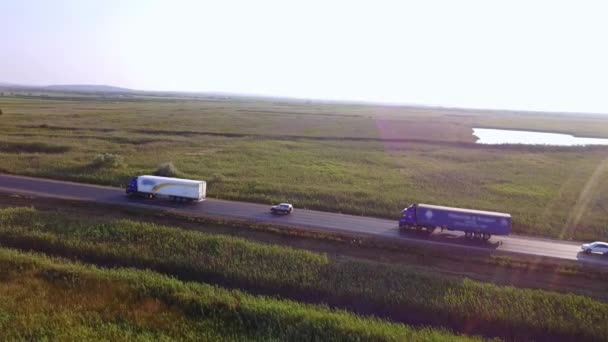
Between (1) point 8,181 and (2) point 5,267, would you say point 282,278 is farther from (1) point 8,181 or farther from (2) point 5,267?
(1) point 8,181

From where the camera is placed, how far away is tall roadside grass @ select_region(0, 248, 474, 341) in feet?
74.4

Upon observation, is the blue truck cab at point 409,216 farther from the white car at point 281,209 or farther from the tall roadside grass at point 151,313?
the tall roadside grass at point 151,313

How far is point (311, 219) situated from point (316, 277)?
10.8 meters

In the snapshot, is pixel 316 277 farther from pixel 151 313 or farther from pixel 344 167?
pixel 344 167

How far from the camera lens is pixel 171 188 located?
4256 cm

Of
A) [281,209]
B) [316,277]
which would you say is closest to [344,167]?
[281,209]

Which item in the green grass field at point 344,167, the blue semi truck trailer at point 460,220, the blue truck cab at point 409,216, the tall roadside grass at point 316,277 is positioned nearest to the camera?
the tall roadside grass at point 316,277

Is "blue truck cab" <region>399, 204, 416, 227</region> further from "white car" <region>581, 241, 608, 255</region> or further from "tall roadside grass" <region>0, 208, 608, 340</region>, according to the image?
"white car" <region>581, 241, 608, 255</region>

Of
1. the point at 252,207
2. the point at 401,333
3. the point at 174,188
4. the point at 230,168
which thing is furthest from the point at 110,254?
the point at 230,168

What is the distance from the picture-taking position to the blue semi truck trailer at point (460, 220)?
34000 millimetres

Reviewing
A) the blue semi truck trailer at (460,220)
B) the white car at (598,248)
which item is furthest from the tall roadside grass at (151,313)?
the white car at (598,248)

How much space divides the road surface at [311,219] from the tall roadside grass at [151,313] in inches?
447

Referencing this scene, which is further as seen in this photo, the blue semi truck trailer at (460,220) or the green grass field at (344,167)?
the green grass field at (344,167)

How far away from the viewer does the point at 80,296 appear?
26047 millimetres
